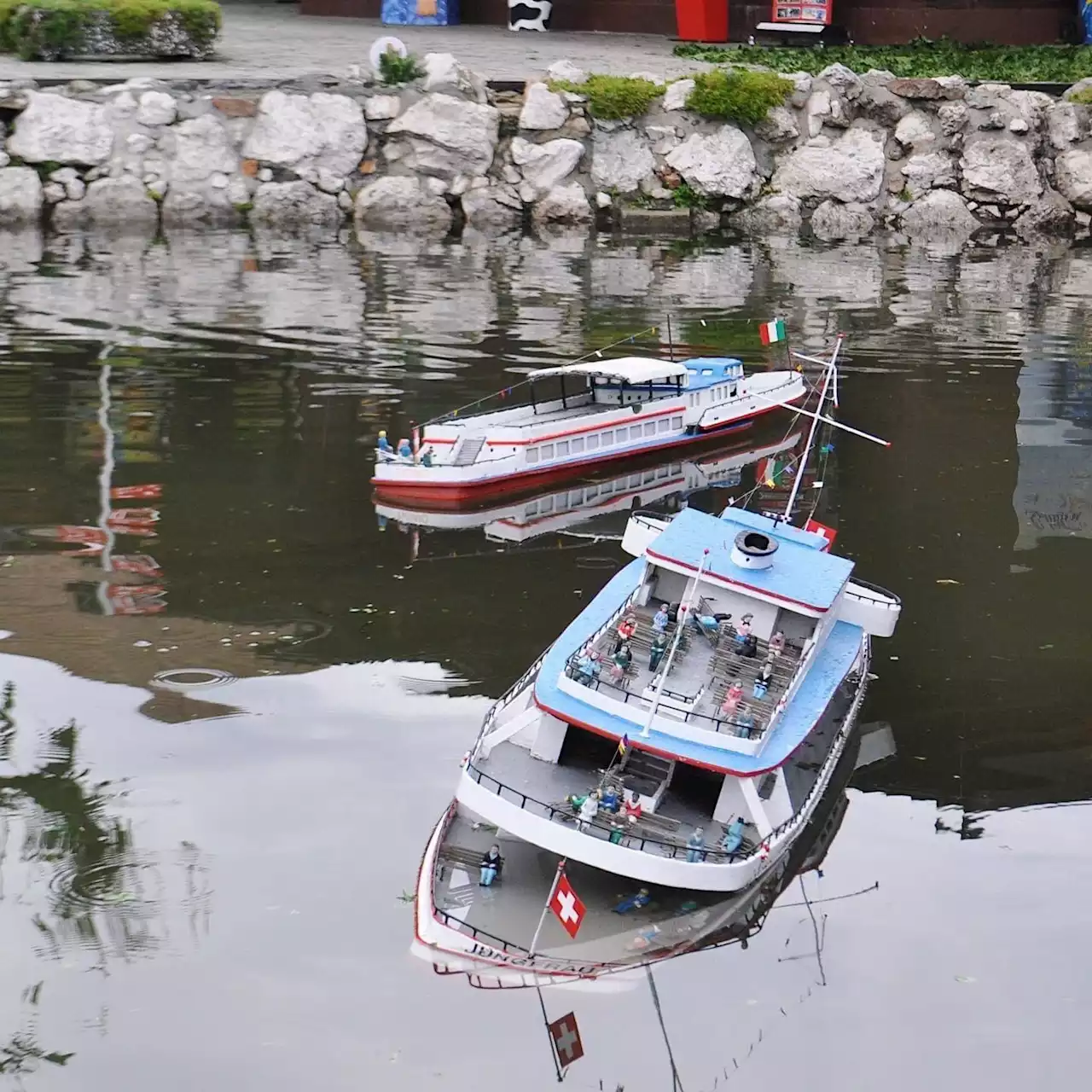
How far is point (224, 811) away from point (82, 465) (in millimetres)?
10992

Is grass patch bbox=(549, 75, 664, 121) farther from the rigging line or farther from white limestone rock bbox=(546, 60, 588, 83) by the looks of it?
the rigging line

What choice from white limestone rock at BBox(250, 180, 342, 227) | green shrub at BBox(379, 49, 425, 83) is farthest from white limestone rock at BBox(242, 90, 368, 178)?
green shrub at BBox(379, 49, 425, 83)

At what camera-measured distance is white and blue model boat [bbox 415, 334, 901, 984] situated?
14.8 metres

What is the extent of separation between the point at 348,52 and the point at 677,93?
10708 millimetres

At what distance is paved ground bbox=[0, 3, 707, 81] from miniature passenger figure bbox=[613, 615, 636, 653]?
33.3 meters

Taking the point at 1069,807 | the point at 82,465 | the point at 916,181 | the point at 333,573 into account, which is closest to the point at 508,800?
the point at 1069,807

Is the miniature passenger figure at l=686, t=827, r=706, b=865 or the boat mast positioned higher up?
the boat mast

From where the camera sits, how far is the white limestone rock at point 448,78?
46.9 m

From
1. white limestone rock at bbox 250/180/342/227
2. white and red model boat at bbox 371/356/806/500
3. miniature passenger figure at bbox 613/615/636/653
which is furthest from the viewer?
white limestone rock at bbox 250/180/342/227

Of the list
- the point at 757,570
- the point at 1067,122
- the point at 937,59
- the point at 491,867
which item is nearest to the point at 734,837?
the point at 491,867

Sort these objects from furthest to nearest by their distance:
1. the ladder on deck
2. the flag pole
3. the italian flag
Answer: the italian flag
the ladder on deck
the flag pole

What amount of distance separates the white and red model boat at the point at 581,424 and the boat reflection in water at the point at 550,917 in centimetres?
1055

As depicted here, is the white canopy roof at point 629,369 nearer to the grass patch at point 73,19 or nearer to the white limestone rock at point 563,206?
the white limestone rock at point 563,206

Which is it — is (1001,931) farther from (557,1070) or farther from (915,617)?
(915,617)
